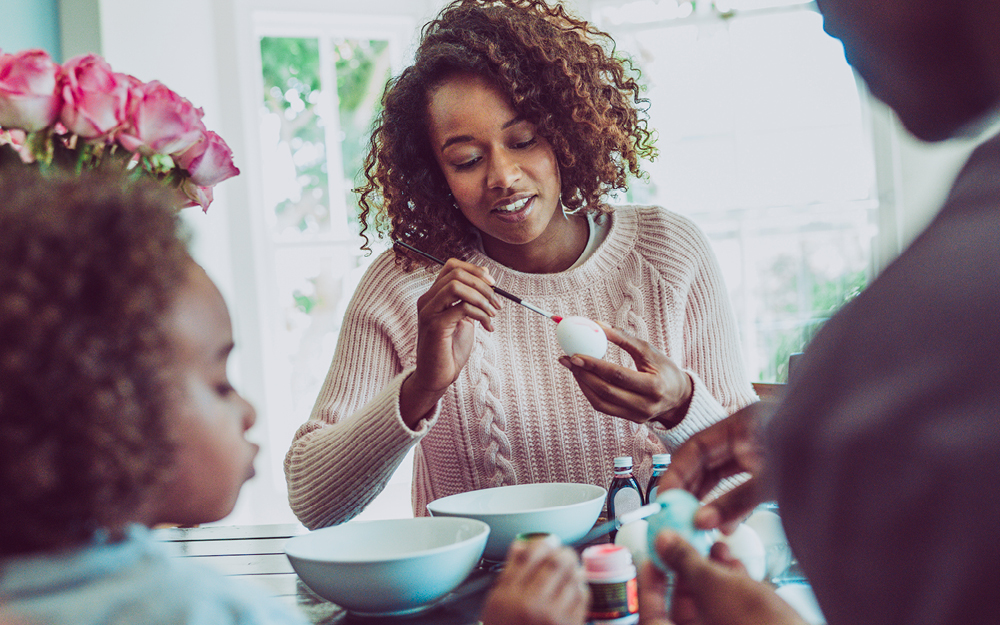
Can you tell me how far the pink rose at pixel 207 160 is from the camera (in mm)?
1014

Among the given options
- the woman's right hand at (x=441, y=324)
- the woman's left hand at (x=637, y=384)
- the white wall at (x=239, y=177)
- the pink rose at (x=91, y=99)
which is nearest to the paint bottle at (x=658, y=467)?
the woman's left hand at (x=637, y=384)

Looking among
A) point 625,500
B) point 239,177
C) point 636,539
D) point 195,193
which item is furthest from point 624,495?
point 239,177

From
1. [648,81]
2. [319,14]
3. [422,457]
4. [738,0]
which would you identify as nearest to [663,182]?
[648,81]

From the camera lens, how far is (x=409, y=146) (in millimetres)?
1747

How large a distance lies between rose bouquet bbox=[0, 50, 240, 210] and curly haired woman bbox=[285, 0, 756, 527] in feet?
1.77

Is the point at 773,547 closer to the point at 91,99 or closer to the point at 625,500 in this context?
the point at 625,500

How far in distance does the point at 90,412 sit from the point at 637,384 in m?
0.89

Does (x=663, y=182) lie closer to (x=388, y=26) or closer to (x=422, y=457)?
(x=388, y=26)

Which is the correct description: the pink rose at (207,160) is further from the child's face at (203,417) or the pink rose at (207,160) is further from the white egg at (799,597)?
the white egg at (799,597)

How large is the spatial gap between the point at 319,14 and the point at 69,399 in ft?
10.2

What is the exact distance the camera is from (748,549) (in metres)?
0.85

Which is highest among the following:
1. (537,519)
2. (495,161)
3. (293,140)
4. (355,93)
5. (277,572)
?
(355,93)

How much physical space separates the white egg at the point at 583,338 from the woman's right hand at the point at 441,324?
0.46 ft

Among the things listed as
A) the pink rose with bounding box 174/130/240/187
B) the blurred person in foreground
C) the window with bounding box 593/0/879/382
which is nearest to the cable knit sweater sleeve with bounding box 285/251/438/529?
the pink rose with bounding box 174/130/240/187
